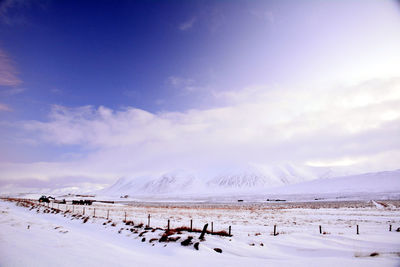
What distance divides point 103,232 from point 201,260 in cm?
1161

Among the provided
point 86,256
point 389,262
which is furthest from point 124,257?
point 389,262

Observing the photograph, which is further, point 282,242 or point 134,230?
point 134,230

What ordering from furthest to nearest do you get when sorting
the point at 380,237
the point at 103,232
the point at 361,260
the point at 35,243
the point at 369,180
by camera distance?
the point at 369,180
the point at 103,232
the point at 380,237
the point at 35,243
the point at 361,260

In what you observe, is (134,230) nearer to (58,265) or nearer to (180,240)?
(180,240)

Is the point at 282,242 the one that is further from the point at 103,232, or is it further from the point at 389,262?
the point at 103,232

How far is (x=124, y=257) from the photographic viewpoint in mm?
10859

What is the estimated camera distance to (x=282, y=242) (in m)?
A: 15.2

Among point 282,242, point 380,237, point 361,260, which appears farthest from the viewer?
point 380,237

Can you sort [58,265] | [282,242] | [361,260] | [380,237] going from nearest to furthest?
[58,265] → [361,260] → [282,242] → [380,237]

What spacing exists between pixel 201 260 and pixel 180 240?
299 cm

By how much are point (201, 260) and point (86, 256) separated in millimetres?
5054

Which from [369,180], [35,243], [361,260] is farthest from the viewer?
[369,180]

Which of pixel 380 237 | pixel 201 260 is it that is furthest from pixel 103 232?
pixel 380 237

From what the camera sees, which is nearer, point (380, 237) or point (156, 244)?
point (156, 244)
